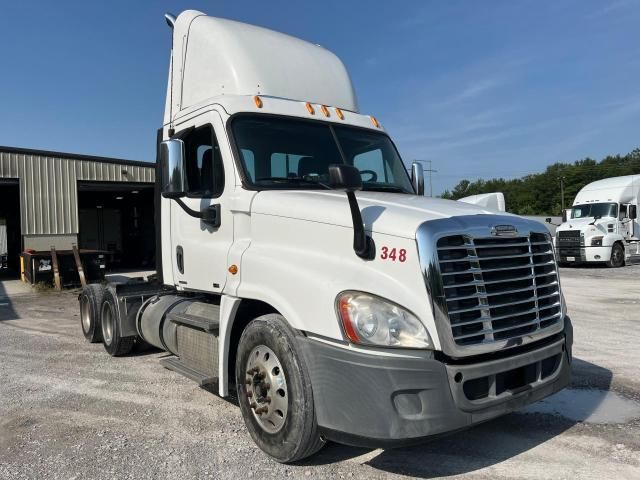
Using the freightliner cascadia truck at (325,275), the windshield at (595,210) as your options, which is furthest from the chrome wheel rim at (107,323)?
the windshield at (595,210)

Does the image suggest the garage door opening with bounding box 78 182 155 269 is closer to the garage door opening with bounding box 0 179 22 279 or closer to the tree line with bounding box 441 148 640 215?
the garage door opening with bounding box 0 179 22 279

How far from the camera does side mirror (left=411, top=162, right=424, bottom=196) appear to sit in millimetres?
5540

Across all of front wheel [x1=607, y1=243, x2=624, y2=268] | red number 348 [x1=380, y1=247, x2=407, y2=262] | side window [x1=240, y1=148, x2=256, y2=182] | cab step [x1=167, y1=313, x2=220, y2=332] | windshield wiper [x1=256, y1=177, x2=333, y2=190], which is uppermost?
side window [x1=240, y1=148, x2=256, y2=182]

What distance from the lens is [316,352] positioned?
11.1ft

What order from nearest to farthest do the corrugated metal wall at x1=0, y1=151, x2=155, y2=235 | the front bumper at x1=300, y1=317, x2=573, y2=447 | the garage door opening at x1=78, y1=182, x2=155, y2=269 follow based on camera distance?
the front bumper at x1=300, y1=317, x2=573, y2=447 → the corrugated metal wall at x1=0, y1=151, x2=155, y2=235 → the garage door opening at x1=78, y1=182, x2=155, y2=269

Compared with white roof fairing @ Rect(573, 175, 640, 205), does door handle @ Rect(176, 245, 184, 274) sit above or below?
below

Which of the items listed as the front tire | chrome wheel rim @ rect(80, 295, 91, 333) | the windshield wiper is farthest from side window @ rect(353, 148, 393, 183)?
chrome wheel rim @ rect(80, 295, 91, 333)

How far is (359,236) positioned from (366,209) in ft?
1.34

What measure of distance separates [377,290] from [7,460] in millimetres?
3098

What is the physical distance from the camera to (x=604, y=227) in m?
22.0

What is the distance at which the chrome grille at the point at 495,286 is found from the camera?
327 centimetres

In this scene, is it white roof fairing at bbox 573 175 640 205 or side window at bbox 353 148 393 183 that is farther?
white roof fairing at bbox 573 175 640 205

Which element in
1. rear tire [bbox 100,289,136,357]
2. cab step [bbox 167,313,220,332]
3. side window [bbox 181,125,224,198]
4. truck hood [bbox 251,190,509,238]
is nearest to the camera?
truck hood [bbox 251,190,509,238]

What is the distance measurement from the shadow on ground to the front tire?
343mm
